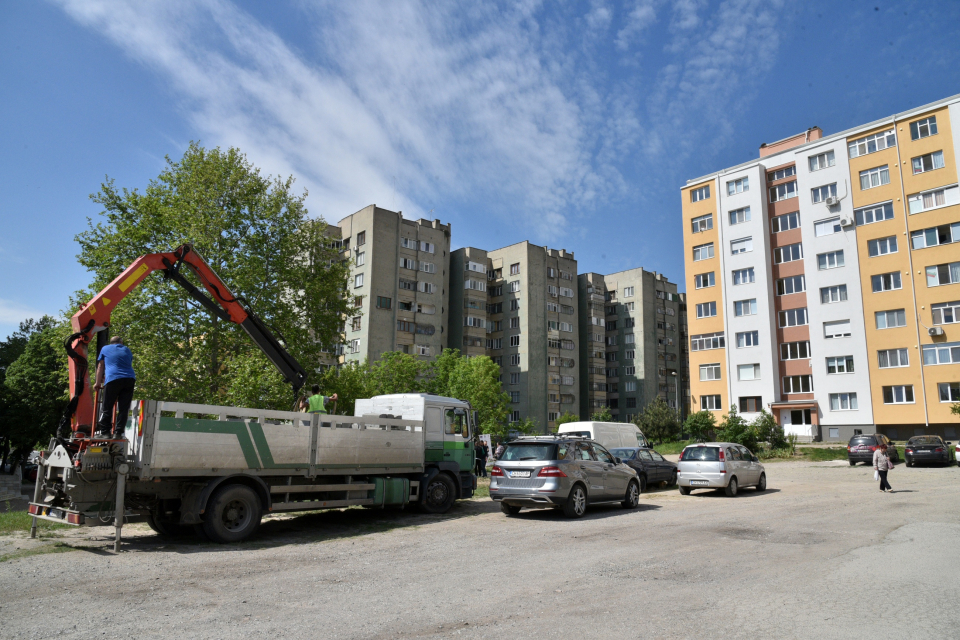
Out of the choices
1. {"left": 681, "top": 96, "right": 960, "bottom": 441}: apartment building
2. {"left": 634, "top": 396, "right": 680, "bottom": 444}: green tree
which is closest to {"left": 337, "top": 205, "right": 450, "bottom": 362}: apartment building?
{"left": 634, "top": 396, "right": 680, "bottom": 444}: green tree

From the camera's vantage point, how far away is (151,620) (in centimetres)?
574

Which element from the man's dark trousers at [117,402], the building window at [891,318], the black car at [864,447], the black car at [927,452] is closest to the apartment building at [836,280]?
the building window at [891,318]

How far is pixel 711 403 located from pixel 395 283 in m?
31.9

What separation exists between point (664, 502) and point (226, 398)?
1719 centimetres

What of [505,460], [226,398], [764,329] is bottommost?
[505,460]

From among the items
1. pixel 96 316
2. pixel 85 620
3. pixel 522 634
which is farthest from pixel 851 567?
pixel 96 316

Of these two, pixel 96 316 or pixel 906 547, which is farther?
pixel 96 316

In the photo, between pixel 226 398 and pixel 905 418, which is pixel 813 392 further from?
pixel 226 398

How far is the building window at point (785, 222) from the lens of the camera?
49.8 metres

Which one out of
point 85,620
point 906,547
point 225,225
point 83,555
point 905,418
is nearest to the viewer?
point 85,620

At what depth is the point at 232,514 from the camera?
10359 millimetres

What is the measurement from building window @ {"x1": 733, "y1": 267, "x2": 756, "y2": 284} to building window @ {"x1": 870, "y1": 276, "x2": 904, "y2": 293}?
28.2 feet

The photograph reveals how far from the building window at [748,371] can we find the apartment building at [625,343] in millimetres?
29659

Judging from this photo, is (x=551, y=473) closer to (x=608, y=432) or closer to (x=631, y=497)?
(x=631, y=497)
